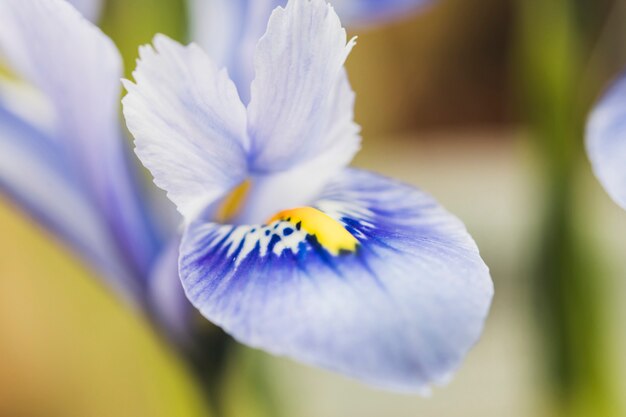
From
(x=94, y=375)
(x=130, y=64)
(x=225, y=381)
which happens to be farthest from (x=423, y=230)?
(x=94, y=375)

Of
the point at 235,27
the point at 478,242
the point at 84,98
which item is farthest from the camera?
the point at 478,242

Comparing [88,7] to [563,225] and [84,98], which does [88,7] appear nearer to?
[84,98]

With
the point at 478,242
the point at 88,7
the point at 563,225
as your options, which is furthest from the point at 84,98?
the point at 478,242

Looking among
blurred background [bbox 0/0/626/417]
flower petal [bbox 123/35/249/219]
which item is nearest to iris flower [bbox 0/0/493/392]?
flower petal [bbox 123/35/249/219]

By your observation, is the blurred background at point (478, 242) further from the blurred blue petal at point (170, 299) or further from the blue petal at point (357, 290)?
the blue petal at point (357, 290)

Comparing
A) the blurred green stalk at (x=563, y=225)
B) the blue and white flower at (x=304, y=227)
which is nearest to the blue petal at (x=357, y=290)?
the blue and white flower at (x=304, y=227)

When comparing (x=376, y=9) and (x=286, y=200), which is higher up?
(x=376, y=9)

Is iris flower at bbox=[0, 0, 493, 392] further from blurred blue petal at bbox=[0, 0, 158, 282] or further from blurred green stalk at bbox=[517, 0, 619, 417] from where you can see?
blurred green stalk at bbox=[517, 0, 619, 417]
